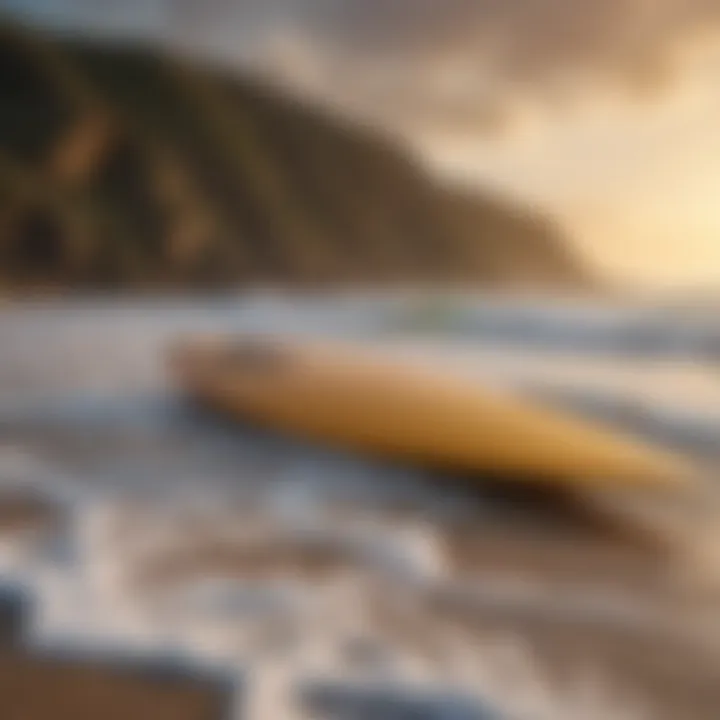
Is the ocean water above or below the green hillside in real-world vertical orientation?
below

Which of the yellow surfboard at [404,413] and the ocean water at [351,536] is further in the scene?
the yellow surfboard at [404,413]

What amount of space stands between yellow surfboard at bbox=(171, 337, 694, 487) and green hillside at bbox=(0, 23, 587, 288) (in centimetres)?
10

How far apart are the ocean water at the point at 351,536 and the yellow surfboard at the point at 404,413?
0.06 ft

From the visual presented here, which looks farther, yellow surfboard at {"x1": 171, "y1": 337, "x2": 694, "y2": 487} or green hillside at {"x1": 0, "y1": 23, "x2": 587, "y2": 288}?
green hillside at {"x1": 0, "y1": 23, "x2": 587, "y2": 288}

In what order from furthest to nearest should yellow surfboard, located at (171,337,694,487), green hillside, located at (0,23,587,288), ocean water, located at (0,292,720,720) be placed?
green hillside, located at (0,23,587,288) → yellow surfboard, located at (171,337,694,487) → ocean water, located at (0,292,720,720)

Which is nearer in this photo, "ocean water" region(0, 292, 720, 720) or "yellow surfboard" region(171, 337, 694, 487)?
"ocean water" region(0, 292, 720, 720)

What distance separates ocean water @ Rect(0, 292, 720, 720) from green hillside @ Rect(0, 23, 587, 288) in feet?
0.12

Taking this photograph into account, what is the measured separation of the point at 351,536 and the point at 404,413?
0.18m

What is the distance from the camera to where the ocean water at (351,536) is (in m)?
0.45

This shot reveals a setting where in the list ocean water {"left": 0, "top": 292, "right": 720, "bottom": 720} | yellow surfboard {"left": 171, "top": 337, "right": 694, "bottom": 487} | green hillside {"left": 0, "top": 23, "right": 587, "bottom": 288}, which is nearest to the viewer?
ocean water {"left": 0, "top": 292, "right": 720, "bottom": 720}

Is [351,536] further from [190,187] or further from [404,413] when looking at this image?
[190,187]

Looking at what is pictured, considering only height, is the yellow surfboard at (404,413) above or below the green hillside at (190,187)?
below

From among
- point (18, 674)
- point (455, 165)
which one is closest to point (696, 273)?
point (455, 165)

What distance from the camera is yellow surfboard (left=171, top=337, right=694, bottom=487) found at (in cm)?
70
